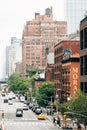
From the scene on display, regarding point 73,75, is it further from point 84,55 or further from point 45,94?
point 45,94

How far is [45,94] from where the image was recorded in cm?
15475

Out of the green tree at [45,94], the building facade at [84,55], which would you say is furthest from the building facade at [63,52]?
the building facade at [84,55]

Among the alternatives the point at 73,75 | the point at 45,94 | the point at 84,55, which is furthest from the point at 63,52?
the point at 84,55

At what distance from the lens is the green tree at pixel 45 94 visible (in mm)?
145500

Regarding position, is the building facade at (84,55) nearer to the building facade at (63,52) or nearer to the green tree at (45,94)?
the building facade at (63,52)

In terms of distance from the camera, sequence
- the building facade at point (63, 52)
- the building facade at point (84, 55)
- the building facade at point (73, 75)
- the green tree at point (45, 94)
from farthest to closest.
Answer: the green tree at point (45, 94)
the building facade at point (63, 52)
the building facade at point (73, 75)
the building facade at point (84, 55)

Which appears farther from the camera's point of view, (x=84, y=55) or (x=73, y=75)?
(x=73, y=75)

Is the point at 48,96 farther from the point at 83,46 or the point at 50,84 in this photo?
the point at 83,46

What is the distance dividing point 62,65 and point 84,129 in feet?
186

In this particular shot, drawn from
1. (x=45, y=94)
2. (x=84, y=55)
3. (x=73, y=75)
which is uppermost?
(x=84, y=55)

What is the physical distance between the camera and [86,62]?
8531cm

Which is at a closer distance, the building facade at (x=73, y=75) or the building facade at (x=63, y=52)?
the building facade at (x=73, y=75)

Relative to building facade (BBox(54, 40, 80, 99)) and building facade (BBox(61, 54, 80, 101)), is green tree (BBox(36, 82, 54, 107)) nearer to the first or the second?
building facade (BBox(54, 40, 80, 99))

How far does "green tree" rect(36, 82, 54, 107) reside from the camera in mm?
145500
